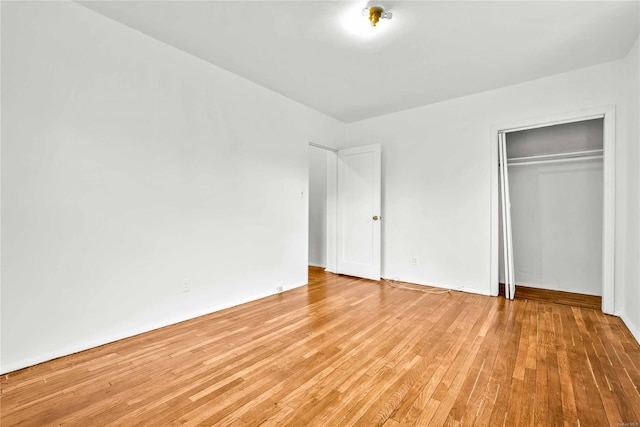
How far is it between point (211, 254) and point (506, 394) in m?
2.82

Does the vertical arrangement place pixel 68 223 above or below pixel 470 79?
below

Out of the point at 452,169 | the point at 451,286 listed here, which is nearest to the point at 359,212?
the point at 452,169

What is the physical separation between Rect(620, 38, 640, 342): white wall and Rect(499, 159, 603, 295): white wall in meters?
0.85

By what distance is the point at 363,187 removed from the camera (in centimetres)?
495

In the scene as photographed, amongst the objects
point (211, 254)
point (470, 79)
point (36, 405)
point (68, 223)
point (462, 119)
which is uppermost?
point (470, 79)

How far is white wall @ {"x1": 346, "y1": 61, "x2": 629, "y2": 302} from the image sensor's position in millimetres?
3561

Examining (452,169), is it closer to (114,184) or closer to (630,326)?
(630,326)

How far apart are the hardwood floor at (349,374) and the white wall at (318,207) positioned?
108 inches

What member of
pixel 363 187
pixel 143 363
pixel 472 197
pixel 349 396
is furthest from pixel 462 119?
pixel 143 363

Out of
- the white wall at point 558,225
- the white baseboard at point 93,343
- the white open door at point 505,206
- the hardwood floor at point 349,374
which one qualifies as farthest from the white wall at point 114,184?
the white wall at point 558,225

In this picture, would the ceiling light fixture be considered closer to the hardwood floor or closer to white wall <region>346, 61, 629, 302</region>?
white wall <region>346, 61, 629, 302</region>

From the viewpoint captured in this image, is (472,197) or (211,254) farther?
(472,197)

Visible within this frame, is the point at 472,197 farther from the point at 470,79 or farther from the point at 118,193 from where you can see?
the point at 118,193

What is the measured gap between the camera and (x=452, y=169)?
14.1 feet
